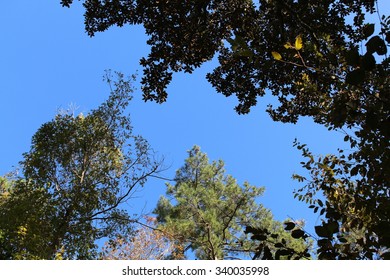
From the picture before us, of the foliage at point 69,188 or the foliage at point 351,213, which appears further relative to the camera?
the foliage at point 69,188

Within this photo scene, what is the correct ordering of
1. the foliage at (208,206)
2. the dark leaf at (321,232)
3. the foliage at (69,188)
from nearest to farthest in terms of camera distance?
1. the dark leaf at (321,232)
2. the foliage at (69,188)
3. the foliage at (208,206)

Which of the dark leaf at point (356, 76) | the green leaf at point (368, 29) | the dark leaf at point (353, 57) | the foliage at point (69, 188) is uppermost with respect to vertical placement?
the foliage at point (69, 188)

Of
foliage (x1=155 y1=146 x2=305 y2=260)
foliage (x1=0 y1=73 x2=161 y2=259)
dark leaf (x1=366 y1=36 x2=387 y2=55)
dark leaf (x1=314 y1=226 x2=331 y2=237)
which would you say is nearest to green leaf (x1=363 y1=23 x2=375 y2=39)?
dark leaf (x1=366 y1=36 x2=387 y2=55)

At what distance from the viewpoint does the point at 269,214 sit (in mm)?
24625

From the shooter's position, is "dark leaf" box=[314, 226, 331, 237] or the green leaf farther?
"dark leaf" box=[314, 226, 331, 237]

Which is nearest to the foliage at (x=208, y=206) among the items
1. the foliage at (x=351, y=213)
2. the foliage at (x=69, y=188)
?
the foliage at (x=69, y=188)

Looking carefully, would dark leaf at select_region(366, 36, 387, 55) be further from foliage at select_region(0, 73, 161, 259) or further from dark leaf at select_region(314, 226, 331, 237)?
foliage at select_region(0, 73, 161, 259)

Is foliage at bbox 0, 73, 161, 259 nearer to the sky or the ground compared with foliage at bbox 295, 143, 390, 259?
nearer to the sky

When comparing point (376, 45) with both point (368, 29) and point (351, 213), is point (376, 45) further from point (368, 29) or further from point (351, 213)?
point (351, 213)

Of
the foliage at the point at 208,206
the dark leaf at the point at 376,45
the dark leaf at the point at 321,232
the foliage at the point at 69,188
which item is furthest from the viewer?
the foliage at the point at 208,206

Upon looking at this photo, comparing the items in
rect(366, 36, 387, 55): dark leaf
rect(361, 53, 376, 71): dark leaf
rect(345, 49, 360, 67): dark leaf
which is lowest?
rect(361, 53, 376, 71): dark leaf

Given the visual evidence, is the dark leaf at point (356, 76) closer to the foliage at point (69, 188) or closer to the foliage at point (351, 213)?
the foliage at point (351, 213)

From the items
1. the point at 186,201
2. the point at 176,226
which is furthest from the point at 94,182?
the point at 186,201
